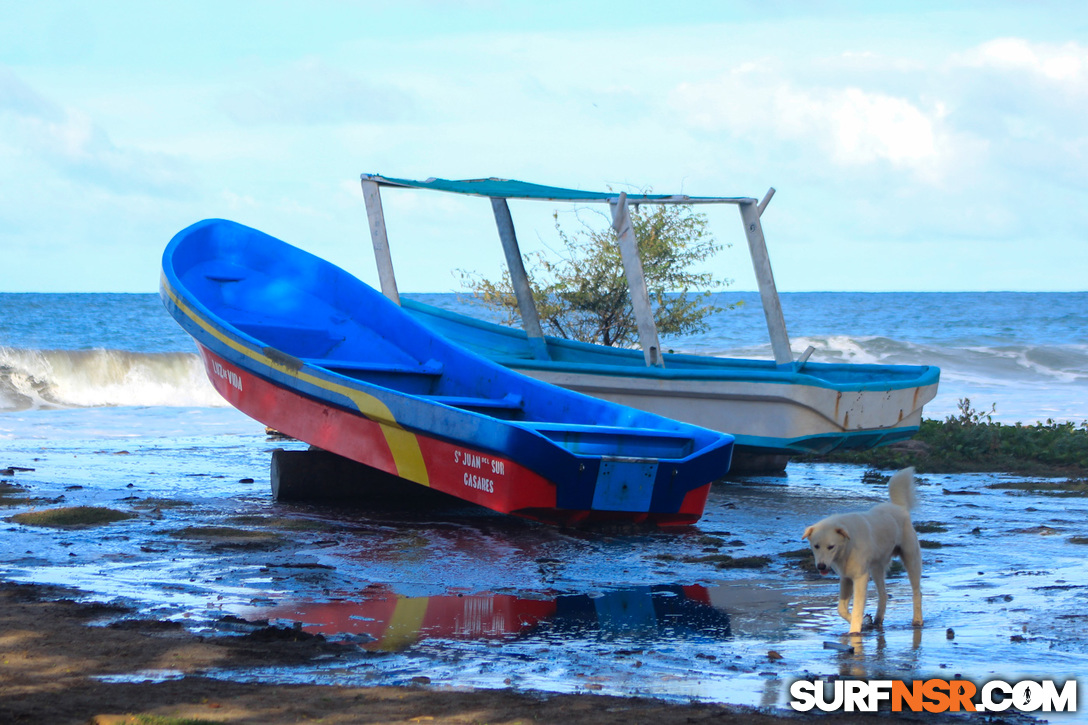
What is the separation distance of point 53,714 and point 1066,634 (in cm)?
383

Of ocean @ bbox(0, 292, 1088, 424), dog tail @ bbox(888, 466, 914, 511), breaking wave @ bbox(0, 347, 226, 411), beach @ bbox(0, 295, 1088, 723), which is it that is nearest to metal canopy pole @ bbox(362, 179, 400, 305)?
beach @ bbox(0, 295, 1088, 723)

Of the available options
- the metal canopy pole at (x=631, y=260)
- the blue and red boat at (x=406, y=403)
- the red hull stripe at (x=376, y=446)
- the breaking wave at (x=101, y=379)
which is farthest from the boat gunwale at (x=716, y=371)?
the breaking wave at (x=101, y=379)

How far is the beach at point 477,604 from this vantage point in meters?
3.54

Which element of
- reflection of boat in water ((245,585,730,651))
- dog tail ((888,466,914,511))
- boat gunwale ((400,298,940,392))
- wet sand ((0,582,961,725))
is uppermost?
boat gunwale ((400,298,940,392))

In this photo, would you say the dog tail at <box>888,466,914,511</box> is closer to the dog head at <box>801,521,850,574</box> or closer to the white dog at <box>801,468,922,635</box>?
the white dog at <box>801,468,922,635</box>

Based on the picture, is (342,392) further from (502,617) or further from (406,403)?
(502,617)

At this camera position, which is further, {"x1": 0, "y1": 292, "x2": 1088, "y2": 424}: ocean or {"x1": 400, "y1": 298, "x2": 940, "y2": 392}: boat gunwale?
{"x1": 0, "y1": 292, "x2": 1088, "y2": 424}: ocean

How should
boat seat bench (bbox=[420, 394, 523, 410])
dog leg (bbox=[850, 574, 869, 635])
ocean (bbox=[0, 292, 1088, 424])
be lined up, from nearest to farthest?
dog leg (bbox=[850, 574, 869, 635]) < boat seat bench (bbox=[420, 394, 523, 410]) < ocean (bbox=[0, 292, 1088, 424])

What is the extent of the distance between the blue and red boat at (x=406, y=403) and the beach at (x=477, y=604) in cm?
36

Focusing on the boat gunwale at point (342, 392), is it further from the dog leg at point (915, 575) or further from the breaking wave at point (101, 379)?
the breaking wave at point (101, 379)

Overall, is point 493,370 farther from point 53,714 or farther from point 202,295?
point 53,714

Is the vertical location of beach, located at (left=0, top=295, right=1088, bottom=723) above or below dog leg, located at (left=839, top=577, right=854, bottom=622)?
below

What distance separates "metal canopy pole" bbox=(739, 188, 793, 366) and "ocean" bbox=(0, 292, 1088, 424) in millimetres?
→ 5852

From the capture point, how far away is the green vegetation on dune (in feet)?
34.9
